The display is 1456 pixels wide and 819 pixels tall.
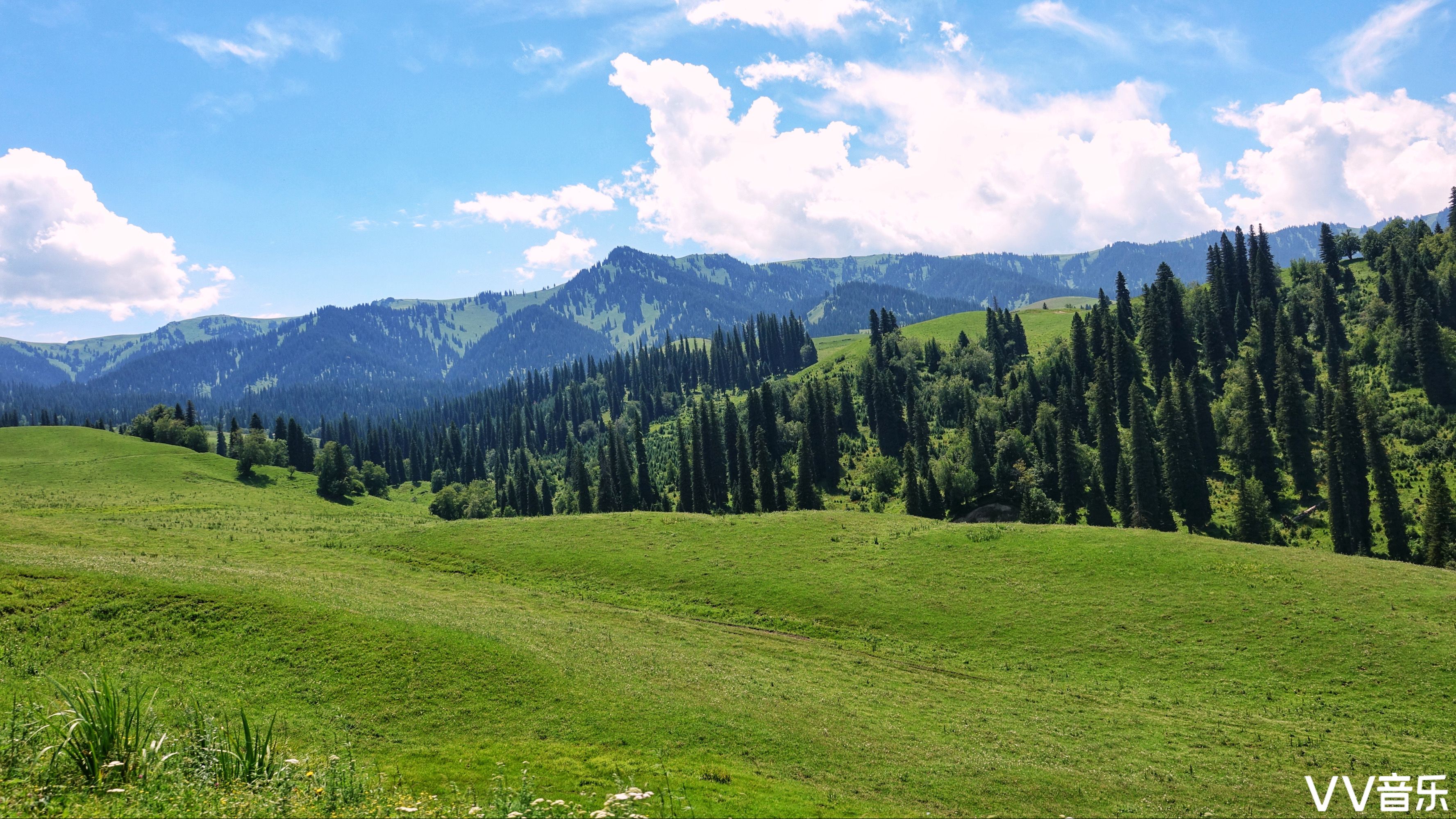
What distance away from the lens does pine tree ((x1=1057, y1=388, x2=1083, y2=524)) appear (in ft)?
382

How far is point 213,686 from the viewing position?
34188 mm

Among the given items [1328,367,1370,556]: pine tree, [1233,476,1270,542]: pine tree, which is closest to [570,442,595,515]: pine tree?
[1233,476,1270,542]: pine tree

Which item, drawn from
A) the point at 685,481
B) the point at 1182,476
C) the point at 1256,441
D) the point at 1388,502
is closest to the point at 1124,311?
the point at 1256,441

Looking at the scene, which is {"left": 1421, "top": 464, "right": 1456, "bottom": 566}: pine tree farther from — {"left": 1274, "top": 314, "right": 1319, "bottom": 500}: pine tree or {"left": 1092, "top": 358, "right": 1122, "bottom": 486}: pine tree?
{"left": 1092, "top": 358, "right": 1122, "bottom": 486}: pine tree

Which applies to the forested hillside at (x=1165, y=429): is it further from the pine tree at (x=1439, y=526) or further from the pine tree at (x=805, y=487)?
the pine tree at (x=805, y=487)

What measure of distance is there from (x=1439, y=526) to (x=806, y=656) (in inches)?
2847

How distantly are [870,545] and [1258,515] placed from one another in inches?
2402

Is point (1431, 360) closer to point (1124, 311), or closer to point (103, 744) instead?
point (1124, 311)

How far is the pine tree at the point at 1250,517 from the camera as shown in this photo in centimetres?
9288

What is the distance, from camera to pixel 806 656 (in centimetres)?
4919

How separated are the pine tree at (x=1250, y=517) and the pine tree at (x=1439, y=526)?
19265 mm

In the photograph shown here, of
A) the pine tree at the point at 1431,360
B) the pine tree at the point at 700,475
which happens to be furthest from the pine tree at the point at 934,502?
the pine tree at the point at 1431,360

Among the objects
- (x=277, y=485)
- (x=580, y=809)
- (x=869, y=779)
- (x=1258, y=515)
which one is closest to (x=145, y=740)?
(x=580, y=809)

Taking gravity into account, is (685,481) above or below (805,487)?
above
